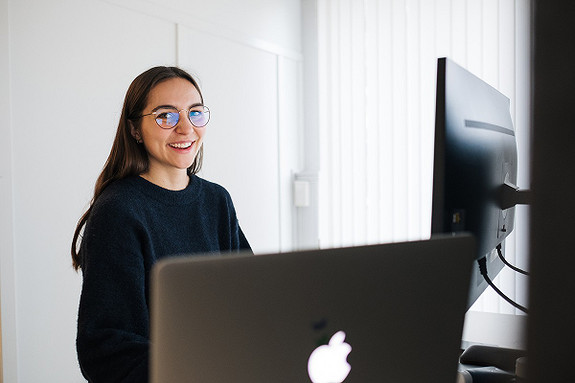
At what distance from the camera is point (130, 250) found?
135cm

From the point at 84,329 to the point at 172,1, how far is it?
248 cm

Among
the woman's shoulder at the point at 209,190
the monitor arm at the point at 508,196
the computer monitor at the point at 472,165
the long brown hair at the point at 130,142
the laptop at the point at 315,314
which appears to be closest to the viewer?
the laptop at the point at 315,314

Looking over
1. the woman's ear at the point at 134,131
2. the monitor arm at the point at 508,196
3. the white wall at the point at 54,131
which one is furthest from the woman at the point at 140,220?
the white wall at the point at 54,131

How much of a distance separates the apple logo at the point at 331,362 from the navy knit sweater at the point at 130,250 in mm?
501

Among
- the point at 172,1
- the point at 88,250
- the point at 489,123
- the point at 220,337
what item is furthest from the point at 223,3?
the point at 220,337

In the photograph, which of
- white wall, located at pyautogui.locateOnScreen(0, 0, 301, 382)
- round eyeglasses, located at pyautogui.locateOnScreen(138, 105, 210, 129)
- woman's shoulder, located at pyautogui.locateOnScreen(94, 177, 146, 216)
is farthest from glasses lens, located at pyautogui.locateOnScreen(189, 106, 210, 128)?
white wall, located at pyautogui.locateOnScreen(0, 0, 301, 382)

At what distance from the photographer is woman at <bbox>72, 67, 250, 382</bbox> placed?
1189 mm

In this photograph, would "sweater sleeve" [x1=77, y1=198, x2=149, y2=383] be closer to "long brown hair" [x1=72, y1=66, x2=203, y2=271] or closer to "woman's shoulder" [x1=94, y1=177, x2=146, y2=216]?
"woman's shoulder" [x1=94, y1=177, x2=146, y2=216]

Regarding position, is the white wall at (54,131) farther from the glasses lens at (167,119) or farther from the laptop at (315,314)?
the laptop at (315,314)

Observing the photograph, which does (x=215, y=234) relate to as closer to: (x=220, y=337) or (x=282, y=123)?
(x=220, y=337)

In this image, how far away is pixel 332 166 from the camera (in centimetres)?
435

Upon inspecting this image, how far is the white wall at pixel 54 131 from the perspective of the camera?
7.82 feet

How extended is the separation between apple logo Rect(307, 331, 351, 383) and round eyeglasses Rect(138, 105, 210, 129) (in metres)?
1.18

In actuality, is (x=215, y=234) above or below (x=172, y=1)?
below
